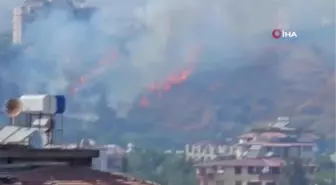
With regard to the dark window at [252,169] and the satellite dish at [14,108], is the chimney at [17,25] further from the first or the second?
the satellite dish at [14,108]

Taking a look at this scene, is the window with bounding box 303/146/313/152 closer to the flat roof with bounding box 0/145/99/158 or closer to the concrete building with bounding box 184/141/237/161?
the concrete building with bounding box 184/141/237/161

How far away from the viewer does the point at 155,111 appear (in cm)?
1288

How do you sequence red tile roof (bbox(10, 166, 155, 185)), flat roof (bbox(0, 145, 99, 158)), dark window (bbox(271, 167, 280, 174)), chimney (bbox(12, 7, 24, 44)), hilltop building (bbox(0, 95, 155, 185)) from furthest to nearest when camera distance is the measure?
chimney (bbox(12, 7, 24, 44))
dark window (bbox(271, 167, 280, 174))
flat roof (bbox(0, 145, 99, 158))
hilltop building (bbox(0, 95, 155, 185))
red tile roof (bbox(10, 166, 155, 185))

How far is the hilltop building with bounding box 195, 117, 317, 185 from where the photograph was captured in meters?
12.2

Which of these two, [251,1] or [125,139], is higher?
[251,1]

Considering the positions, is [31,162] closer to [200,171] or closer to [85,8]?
[200,171]

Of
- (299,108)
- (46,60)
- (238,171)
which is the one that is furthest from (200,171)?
(46,60)

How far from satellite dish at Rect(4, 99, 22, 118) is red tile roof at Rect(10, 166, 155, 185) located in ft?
3.59

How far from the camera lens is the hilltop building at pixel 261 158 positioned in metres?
12.2

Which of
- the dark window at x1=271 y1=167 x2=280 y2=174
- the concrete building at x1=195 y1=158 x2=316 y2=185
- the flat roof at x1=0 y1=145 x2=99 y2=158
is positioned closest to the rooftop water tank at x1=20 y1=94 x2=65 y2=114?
the flat roof at x1=0 y1=145 x2=99 y2=158

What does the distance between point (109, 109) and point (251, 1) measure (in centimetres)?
204

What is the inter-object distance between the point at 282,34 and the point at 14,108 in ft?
16.7

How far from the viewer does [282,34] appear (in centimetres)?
1280

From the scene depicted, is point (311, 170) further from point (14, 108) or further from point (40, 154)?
point (40, 154)
